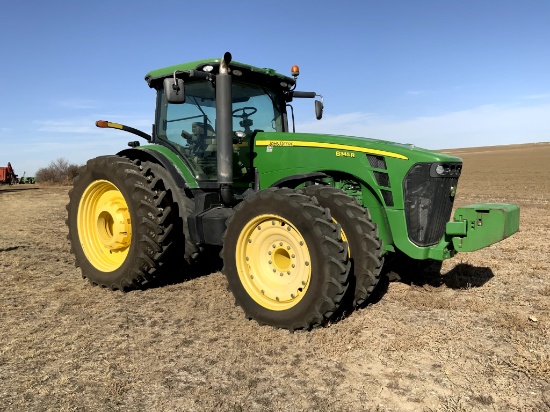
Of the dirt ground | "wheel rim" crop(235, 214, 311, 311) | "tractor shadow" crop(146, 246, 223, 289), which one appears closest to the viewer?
the dirt ground

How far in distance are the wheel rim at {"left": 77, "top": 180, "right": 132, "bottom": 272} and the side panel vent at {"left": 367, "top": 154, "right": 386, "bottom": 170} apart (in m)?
2.64

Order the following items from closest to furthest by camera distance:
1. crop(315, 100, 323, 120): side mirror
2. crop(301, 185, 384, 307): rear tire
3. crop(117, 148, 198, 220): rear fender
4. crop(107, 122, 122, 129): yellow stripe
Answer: crop(301, 185, 384, 307): rear tire, crop(117, 148, 198, 220): rear fender, crop(107, 122, 122, 129): yellow stripe, crop(315, 100, 323, 120): side mirror

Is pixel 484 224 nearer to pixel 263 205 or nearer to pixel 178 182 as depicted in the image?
pixel 263 205

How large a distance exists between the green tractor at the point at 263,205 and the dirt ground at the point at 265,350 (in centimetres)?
33

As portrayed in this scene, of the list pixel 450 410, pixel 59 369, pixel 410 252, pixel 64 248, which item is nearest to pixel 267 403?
pixel 450 410

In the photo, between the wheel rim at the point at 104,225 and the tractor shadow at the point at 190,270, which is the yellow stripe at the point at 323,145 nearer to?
the tractor shadow at the point at 190,270

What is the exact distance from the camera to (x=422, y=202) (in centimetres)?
408

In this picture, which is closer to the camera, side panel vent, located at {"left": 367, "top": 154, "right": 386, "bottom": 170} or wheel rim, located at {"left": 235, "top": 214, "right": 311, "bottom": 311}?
wheel rim, located at {"left": 235, "top": 214, "right": 311, "bottom": 311}

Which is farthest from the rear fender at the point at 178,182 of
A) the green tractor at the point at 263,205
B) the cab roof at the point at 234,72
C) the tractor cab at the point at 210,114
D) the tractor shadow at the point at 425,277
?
the tractor shadow at the point at 425,277

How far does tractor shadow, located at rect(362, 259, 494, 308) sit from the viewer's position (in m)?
4.95

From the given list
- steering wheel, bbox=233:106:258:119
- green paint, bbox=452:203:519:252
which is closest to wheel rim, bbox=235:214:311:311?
green paint, bbox=452:203:519:252

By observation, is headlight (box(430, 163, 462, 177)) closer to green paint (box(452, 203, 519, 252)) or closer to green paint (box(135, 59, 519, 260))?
green paint (box(135, 59, 519, 260))

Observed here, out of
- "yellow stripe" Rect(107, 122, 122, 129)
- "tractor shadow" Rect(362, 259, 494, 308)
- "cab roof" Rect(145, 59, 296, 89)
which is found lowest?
"tractor shadow" Rect(362, 259, 494, 308)

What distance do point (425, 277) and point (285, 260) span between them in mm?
2289
